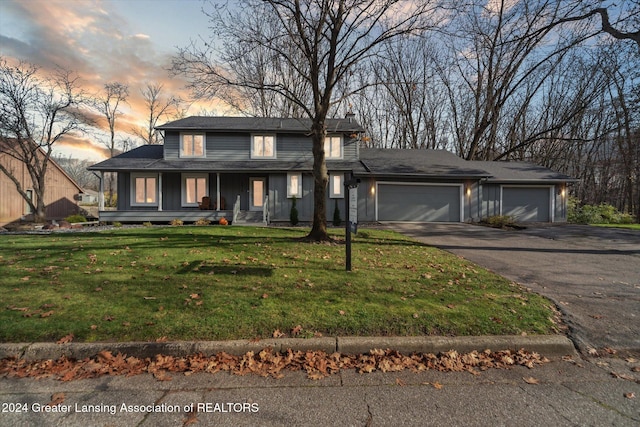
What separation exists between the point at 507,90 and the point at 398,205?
60.3ft

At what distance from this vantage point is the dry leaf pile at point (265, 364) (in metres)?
3.10

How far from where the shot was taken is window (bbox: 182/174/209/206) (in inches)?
713

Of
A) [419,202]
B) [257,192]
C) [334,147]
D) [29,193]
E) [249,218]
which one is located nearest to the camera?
[249,218]

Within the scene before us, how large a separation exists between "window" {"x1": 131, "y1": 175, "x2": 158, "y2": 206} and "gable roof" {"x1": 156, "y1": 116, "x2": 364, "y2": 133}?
298 centimetres

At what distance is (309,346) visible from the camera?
3.52 metres

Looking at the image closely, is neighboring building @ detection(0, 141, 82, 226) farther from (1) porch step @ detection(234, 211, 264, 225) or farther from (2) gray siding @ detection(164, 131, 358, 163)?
(1) porch step @ detection(234, 211, 264, 225)

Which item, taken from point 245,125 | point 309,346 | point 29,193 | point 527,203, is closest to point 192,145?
point 245,125

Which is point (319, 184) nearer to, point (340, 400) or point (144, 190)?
point (340, 400)

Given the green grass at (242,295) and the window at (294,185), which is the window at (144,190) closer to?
the window at (294,185)

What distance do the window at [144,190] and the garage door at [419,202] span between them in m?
12.9

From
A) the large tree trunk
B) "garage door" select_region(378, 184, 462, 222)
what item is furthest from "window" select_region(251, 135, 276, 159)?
the large tree trunk

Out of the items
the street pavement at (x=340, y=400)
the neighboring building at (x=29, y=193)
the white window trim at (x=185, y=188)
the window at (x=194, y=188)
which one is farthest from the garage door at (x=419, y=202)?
the neighboring building at (x=29, y=193)

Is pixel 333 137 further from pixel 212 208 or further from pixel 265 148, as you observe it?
pixel 212 208

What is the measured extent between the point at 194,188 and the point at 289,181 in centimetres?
557
